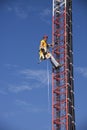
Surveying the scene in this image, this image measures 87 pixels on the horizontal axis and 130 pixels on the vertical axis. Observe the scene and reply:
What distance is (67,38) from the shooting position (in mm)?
121938

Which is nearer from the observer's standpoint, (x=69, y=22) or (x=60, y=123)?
(x=60, y=123)

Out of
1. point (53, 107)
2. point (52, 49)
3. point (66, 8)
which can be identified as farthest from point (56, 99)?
point (66, 8)

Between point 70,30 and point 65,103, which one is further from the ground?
point 70,30

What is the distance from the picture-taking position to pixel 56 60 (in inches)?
4791

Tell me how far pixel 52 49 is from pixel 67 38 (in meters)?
3.69

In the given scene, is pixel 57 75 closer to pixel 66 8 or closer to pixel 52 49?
pixel 52 49

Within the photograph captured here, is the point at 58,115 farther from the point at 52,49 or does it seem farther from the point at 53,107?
the point at 52,49

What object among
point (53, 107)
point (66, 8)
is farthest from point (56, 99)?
point (66, 8)

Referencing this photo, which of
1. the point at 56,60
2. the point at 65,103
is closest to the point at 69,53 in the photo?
the point at 56,60

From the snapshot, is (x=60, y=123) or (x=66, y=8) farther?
(x=66, y=8)

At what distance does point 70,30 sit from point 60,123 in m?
18.8

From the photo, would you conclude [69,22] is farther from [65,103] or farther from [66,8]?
[65,103]

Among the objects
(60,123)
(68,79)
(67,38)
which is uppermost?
(67,38)

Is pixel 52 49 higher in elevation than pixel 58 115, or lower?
higher
